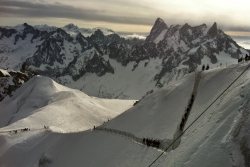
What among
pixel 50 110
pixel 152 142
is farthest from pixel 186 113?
pixel 50 110


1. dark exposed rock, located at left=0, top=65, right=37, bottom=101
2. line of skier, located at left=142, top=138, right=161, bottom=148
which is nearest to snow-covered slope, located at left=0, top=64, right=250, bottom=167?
line of skier, located at left=142, top=138, right=161, bottom=148

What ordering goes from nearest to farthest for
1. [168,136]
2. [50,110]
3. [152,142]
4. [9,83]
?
[168,136]
[152,142]
[50,110]
[9,83]

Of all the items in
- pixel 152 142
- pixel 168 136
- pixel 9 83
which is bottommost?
pixel 9 83

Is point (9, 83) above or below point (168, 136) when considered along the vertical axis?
below

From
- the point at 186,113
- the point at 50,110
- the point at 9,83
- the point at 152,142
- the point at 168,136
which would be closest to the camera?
the point at 168,136

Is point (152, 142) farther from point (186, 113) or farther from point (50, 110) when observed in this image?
point (50, 110)

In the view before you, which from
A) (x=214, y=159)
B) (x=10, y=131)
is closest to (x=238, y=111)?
(x=214, y=159)

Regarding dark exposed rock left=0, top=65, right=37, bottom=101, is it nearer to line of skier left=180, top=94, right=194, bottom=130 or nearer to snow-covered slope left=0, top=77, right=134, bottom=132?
snow-covered slope left=0, top=77, right=134, bottom=132

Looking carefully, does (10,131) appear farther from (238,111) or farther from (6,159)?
(238,111)
